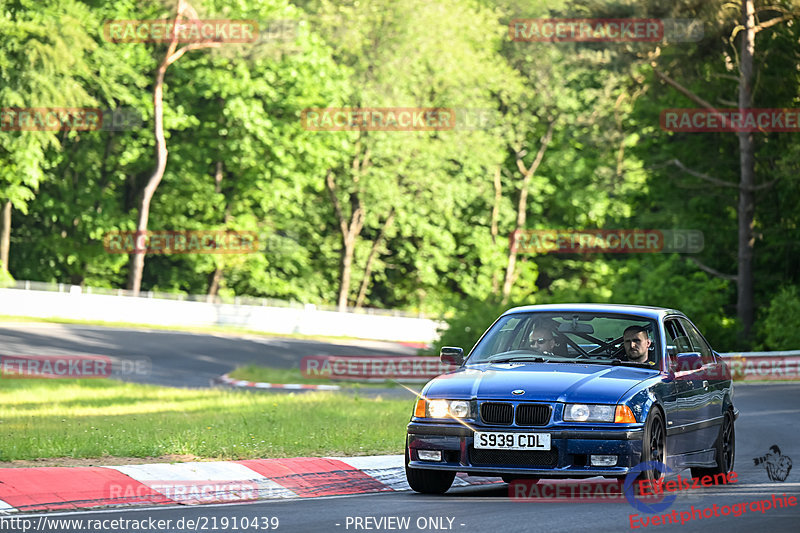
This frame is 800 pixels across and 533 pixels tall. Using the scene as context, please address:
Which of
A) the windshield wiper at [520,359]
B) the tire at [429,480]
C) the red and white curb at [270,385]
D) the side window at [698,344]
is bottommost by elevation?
the red and white curb at [270,385]

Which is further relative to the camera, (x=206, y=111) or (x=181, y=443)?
(x=206, y=111)

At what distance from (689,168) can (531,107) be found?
27.7 m

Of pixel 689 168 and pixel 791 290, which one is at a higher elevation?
pixel 689 168

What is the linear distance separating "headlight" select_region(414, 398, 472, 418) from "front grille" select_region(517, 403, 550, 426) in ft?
1.39

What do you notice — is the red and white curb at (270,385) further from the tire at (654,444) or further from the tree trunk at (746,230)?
the tire at (654,444)

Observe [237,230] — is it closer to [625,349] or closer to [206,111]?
[206,111]

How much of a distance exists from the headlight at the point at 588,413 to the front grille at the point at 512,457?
29 cm

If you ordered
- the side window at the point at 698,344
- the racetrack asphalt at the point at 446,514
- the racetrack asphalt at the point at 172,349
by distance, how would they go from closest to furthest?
the racetrack asphalt at the point at 446,514 → the side window at the point at 698,344 → the racetrack asphalt at the point at 172,349

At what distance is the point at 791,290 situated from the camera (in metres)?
37.0

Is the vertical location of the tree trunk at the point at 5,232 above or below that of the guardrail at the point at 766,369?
above

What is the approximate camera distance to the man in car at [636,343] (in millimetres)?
10961

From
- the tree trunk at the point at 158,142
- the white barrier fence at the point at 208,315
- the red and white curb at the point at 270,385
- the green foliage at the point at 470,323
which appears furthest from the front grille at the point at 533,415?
the tree trunk at the point at 158,142

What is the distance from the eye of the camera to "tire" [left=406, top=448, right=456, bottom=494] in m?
10.4

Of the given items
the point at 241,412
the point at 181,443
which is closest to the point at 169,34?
the point at 241,412
